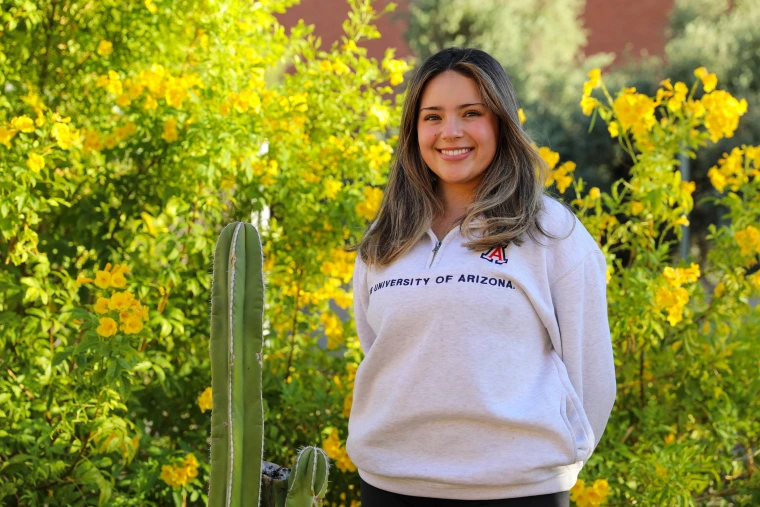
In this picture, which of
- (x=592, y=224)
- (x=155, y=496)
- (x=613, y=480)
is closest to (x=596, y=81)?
(x=592, y=224)

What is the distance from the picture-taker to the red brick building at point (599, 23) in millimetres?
17797

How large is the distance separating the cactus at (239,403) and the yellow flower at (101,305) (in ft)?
2.43

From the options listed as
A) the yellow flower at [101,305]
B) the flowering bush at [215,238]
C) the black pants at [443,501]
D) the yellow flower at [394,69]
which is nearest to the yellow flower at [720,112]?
the flowering bush at [215,238]

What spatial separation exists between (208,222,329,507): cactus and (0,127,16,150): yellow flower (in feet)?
4.15

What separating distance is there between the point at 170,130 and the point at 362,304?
1.09 metres

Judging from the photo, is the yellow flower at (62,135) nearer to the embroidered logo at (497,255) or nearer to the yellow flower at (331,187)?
the yellow flower at (331,187)

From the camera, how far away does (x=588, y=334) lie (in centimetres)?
199

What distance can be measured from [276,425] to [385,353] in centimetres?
113

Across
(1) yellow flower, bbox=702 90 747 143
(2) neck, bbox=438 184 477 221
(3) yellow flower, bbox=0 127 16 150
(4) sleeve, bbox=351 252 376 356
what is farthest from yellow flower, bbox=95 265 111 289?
(1) yellow flower, bbox=702 90 747 143

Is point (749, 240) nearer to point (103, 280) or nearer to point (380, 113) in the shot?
point (380, 113)

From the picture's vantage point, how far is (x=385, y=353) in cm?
203

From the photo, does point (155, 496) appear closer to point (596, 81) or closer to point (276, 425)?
point (276, 425)

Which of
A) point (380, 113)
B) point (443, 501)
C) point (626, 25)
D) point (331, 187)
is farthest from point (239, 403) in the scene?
point (626, 25)

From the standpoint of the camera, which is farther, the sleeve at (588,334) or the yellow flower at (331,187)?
the yellow flower at (331,187)
